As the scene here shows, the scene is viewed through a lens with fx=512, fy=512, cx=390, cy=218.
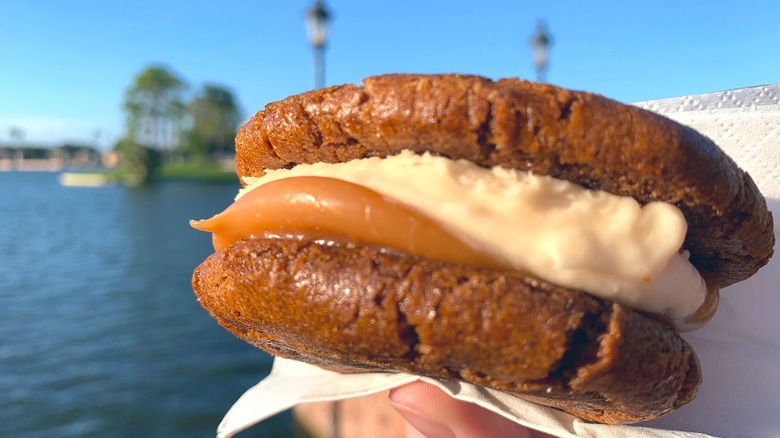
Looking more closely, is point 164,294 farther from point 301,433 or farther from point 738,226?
point 738,226

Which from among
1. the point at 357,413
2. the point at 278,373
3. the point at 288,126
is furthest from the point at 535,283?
the point at 357,413

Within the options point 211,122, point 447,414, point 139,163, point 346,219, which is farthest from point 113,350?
point 211,122

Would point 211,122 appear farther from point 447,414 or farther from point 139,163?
point 447,414

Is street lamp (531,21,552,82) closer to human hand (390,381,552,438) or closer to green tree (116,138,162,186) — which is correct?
human hand (390,381,552,438)

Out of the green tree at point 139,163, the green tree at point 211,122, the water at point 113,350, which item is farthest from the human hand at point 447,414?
the green tree at point 211,122


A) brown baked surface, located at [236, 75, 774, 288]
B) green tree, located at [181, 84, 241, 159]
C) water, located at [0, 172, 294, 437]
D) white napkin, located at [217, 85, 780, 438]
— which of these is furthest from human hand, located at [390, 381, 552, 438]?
green tree, located at [181, 84, 241, 159]

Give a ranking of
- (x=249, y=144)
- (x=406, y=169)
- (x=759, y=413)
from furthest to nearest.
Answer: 1. (x=759, y=413)
2. (x=249, y=144)
3. (x=406, y=169)

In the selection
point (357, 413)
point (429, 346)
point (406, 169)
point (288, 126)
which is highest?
point (288, 126)
